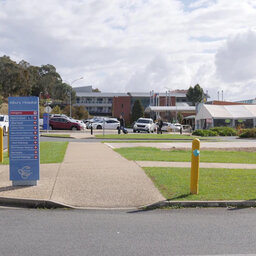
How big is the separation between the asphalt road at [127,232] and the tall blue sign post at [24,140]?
1.67 metres

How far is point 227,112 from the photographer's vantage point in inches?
2109

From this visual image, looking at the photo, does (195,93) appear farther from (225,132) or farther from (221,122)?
(225,132)

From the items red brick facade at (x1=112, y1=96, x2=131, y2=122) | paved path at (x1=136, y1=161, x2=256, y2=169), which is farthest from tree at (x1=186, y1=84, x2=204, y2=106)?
paved path at (x1=136, y1=161, x2=256, y2=169)

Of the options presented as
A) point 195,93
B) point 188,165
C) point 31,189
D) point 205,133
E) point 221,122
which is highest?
point 195,93

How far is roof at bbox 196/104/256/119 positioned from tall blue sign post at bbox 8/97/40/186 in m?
43.7

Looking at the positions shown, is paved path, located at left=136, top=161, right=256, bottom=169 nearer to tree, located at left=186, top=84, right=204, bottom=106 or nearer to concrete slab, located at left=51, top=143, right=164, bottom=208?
concrete slab, located at left=51, top=143, right=164, bottom=208

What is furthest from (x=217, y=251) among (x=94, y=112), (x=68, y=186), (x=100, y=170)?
(x=94, y=112)

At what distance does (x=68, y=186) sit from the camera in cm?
972

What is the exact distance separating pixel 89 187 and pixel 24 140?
5.89ft

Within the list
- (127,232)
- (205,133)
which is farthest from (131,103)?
(127,232)

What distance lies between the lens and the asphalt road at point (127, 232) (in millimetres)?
5652

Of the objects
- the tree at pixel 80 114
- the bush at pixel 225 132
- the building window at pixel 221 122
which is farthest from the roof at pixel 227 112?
the tree at pixel 80 114

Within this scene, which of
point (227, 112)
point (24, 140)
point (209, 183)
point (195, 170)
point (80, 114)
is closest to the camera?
point (195, 170)

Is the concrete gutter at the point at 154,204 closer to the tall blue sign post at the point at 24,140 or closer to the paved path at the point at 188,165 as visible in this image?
the tall blue sign post at the point at 24,140
